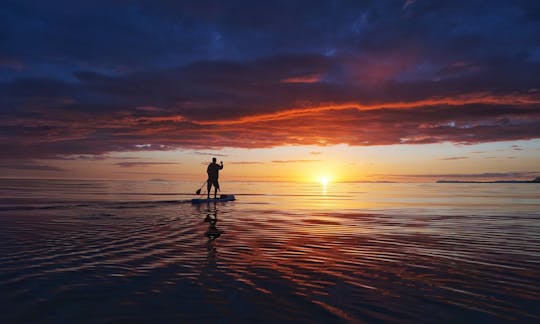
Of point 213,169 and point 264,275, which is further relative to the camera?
point 213,169

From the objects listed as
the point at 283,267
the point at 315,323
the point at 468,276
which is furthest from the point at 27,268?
the point at 468,276

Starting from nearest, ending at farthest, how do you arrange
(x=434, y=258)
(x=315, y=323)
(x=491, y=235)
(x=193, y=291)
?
(x=315, y=323) → (x=193, y=291) → (x=434, y=258) → (x=491, y=235)

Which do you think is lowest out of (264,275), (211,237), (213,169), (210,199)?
(264,275)

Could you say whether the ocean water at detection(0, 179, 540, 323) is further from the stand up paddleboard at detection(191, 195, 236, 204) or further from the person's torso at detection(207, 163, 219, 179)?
the person's torso at detection(207, 163, 219, 179)

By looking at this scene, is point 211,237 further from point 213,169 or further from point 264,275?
point 213,169

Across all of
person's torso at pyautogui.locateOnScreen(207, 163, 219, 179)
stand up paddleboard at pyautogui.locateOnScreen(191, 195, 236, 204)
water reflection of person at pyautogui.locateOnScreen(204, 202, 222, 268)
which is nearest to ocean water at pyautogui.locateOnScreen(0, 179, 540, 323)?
water reflection of person at pyautogui.locateOnScreen(204, 202, 222, 268)

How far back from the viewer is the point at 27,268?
27.1 feet

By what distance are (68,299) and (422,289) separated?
652 centimetres

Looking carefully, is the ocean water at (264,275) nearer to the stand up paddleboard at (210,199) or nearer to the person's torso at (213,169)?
the stand up paddleboard at (210,199)

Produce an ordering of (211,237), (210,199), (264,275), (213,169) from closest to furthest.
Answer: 1. (264,275)
2. (211,237)
3. (210,199)
4. (213,169)

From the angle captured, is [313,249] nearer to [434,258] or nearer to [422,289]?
[434,258]

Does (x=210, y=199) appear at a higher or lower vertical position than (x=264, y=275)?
higher

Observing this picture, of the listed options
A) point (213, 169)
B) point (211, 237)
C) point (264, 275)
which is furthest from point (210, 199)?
point (264, 275)

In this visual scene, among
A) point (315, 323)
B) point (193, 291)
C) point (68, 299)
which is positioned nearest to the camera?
point (315, 323)
